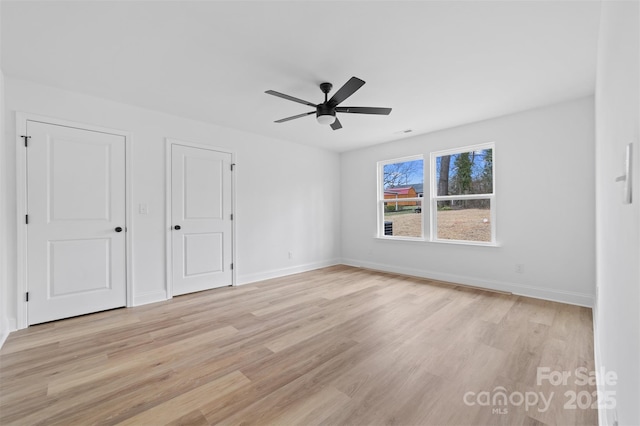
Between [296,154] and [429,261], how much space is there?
3.16 m

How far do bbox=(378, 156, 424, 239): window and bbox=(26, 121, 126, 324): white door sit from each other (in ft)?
14.2

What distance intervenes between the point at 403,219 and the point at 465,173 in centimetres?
134

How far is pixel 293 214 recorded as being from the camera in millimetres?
5293

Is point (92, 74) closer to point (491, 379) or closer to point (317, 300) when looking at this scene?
point (317, 300)

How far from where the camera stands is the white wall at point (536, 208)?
10.8 ft

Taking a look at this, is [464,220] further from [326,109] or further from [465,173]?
[326,109]

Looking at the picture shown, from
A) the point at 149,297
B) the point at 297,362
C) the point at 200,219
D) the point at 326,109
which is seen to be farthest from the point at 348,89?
the point at 149,297

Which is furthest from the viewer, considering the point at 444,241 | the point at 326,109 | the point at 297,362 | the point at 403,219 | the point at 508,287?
the point at 403,219

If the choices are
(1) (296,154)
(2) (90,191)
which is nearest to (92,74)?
(2) (90,191)

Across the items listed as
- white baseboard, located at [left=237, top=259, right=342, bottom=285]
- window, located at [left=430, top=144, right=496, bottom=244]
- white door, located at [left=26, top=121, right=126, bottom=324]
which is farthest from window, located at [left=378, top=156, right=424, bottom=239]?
white door, located at [left=26, top=121, right=126, bottom=324]

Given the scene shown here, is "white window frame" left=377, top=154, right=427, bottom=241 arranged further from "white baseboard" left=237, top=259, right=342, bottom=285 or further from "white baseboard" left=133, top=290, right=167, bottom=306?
"white baseboard" left=133, top=290, right=167, bottom=306

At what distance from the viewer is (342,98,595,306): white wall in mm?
3289

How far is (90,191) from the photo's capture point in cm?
319

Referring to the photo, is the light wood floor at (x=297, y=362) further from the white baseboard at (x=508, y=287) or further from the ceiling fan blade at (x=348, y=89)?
the ceiling fan blade at (x=348, y=89)
